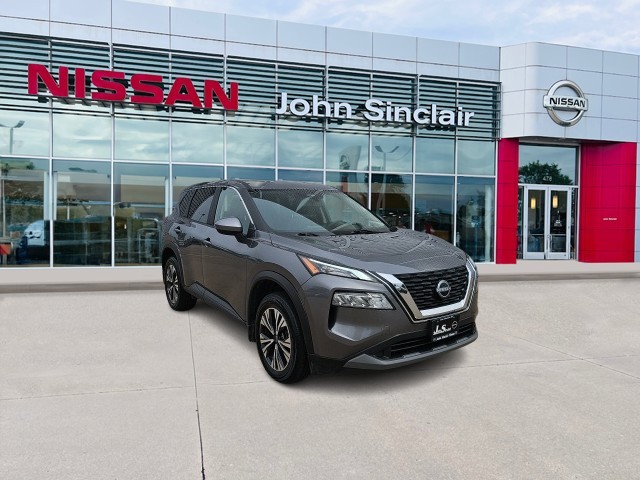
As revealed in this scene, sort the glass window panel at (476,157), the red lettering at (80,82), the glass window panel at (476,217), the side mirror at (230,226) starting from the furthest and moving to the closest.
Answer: the glass window panel at (476,217) < the glass window panel at (476,157) < the red lettering at (80,82) < the side mirror at (230,226)

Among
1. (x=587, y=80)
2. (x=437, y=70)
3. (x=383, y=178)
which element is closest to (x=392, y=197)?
(x=383, y=178)

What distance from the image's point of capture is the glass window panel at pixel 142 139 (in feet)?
40.9

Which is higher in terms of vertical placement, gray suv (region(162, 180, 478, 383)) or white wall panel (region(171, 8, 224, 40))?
white wall panel (region(171, 8, 224, 40))

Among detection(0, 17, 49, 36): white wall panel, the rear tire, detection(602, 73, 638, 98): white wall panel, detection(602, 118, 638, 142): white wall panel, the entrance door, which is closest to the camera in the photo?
the rear tire

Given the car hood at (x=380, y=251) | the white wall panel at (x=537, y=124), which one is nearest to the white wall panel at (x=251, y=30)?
the white wall panel at (x=537, y=124)

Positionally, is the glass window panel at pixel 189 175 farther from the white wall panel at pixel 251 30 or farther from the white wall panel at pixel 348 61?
the white wall panel at pixel 348 61

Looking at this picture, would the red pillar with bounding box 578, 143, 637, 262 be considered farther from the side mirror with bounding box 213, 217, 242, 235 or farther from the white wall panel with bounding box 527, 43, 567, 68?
the side mirror with bounding box 213, 217, 242, 235

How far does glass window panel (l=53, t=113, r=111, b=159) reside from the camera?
12.1 m

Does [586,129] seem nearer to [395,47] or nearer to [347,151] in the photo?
[395,47]

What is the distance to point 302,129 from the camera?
44.4 feet

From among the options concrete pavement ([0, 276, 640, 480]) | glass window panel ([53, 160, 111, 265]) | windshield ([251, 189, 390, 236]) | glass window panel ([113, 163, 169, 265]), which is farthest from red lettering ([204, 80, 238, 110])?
windshield ([251, 189, 390, 236])

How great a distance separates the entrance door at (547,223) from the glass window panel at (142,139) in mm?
11872

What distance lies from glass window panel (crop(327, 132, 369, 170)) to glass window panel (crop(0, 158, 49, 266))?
7.59 metres

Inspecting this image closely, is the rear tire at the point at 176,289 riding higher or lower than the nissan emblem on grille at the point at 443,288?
lower
